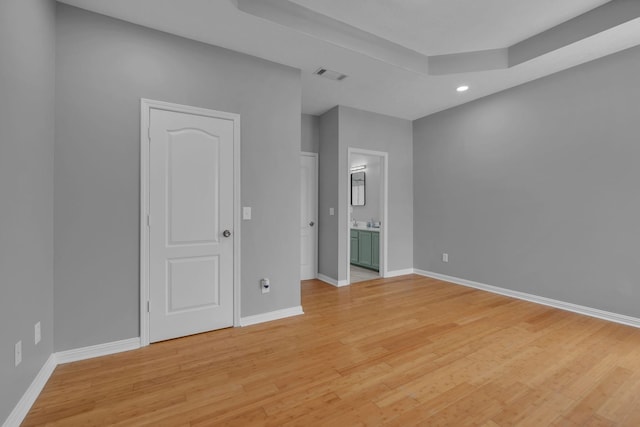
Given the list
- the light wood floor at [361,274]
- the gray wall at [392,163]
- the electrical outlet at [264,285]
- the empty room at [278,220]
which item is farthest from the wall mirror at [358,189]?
the electrical outlet at [264,285]

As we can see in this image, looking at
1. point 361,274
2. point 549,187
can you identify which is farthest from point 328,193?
point 549,187

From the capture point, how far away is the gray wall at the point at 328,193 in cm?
461

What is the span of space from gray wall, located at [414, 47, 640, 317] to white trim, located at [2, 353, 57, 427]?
4.94 metres

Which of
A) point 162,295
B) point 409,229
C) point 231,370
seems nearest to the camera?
point 231,370

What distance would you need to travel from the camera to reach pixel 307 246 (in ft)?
16.3

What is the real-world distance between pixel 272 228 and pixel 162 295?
1.22m

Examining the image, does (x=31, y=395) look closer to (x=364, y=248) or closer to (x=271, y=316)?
(x=271, y=316)

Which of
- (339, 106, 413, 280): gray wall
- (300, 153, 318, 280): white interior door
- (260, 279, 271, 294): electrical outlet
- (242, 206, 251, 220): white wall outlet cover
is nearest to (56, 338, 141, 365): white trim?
(260, 279, 271, 294): electrical outlet

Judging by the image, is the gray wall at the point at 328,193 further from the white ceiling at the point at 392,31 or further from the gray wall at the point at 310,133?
the white ceiling at the point at 392,31

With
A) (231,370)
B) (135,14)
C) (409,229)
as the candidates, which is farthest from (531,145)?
(135,14)

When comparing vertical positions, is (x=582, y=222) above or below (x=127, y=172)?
below

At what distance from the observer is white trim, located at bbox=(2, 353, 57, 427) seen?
1.58 meters

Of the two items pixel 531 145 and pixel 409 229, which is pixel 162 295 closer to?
pixel 409 229

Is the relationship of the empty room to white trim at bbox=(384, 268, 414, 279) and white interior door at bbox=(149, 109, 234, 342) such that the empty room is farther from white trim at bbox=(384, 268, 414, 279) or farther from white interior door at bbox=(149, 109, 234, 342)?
white trim at bbox=(384, 268, 414, 279)
